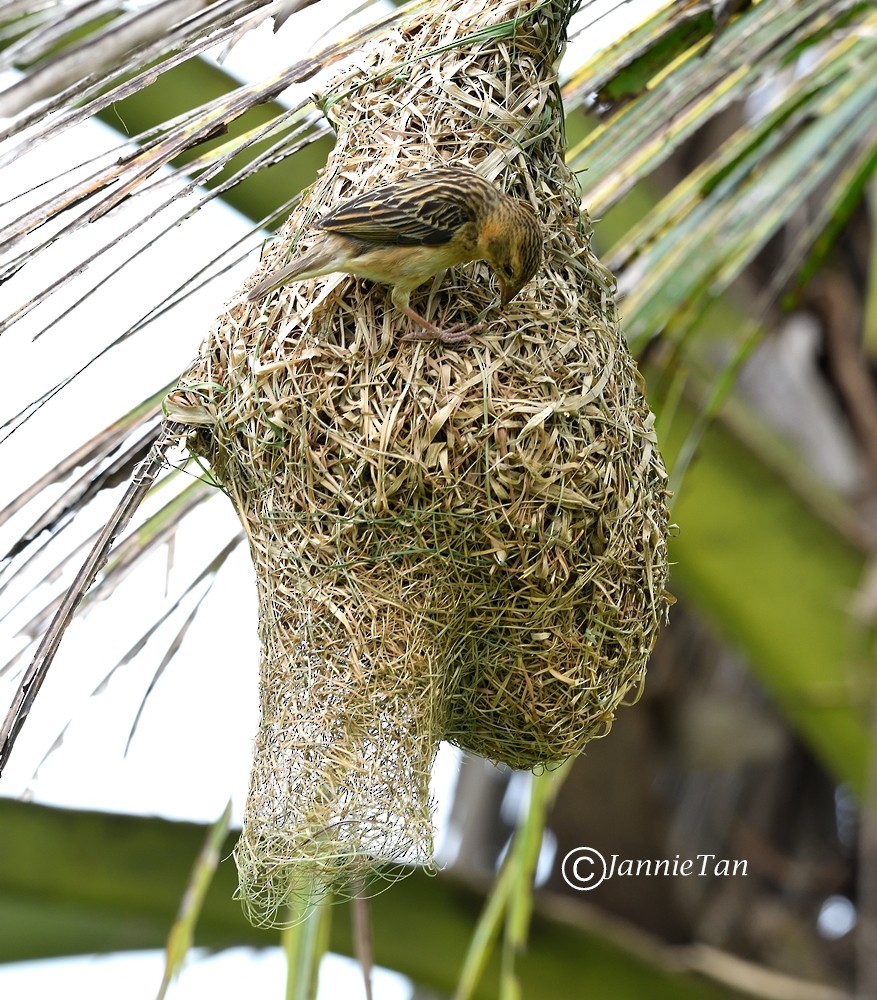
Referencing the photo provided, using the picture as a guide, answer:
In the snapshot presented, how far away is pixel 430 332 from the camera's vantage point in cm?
145

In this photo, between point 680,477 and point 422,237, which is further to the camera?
point 680,477

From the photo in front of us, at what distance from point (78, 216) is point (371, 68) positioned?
563 millimetres

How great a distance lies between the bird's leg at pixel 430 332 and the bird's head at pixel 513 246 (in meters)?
0.07

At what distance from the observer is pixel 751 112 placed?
431 cm

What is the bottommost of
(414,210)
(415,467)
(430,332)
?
(415,467)

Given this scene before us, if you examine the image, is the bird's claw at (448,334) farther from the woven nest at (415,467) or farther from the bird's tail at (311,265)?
the bird's tail at (311,265)

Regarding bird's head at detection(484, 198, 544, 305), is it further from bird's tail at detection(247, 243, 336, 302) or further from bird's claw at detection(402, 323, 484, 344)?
bird's tail at detection(247, 243, 336, 302)

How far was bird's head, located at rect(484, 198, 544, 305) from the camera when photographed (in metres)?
1.41

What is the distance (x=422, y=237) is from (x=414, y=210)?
0.04 m

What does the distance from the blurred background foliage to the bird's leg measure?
23 cm

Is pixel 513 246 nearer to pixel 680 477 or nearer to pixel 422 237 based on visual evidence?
pixel 422 237

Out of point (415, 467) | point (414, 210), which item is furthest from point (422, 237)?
point (415, 467)

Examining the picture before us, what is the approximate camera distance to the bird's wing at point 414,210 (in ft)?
4.53

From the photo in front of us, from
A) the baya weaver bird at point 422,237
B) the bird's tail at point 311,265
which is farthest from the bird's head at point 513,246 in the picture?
the bird's tail at point 311,265
